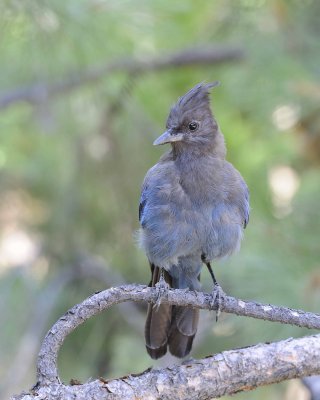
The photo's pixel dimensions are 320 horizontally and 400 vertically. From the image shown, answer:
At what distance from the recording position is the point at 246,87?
461cm

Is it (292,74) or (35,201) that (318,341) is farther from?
(35,201)

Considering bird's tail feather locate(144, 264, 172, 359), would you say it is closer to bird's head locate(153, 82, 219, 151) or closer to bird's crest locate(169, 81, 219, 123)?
bird's head locate(153, 82, 219, 151)

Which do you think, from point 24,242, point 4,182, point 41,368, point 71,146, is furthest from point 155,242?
point 24,242

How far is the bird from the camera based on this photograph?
11.0 feet

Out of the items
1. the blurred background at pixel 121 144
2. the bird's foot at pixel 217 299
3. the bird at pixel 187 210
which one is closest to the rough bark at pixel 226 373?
the bird's foot at pixel 217 299

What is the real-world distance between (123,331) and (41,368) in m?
2.94

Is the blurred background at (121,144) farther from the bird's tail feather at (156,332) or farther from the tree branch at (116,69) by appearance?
the bird's tail feather at (156,332)

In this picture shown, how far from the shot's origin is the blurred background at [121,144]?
4105 mm

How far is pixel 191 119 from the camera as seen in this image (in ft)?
11.5

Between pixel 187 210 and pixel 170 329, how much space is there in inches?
20.6

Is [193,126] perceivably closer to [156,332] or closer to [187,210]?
[187,210]

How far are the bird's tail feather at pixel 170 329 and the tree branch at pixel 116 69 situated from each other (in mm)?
1856

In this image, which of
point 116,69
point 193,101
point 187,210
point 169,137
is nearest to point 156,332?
point 187,210

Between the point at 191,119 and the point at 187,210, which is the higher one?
Result: the point at 191,119
